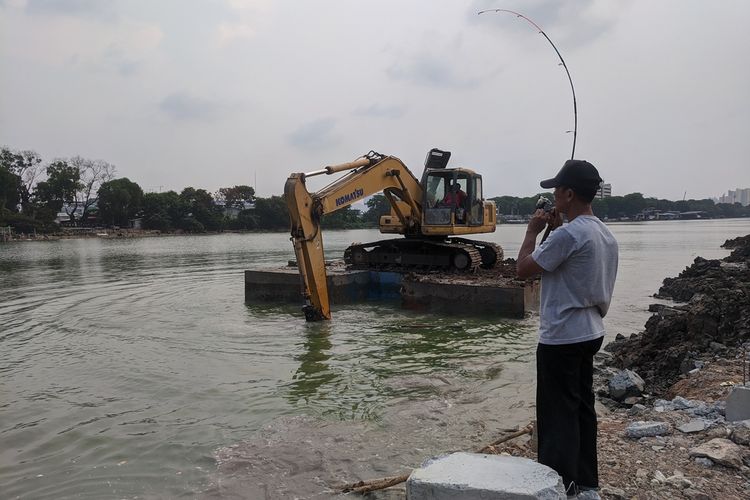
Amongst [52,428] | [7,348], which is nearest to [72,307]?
[7,348]

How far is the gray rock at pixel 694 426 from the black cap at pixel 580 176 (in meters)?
2.28

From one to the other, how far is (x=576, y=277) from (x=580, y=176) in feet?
1.96

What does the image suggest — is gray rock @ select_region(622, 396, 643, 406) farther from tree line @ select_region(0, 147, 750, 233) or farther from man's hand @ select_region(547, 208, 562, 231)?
→ tree line @ select_region(0, 147, 750, 233)

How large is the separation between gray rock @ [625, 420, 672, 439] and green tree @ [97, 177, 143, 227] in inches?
3494

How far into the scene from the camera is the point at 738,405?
439cm

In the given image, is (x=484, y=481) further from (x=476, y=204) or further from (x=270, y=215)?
(x=270, y=215)

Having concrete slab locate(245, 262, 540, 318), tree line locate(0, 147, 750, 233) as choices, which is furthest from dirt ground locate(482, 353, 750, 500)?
tree line locate(0, 147, 750, 233)

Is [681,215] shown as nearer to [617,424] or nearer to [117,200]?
[117,200]

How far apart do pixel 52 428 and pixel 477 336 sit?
688 cm

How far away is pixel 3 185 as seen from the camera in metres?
Answer: 74.2

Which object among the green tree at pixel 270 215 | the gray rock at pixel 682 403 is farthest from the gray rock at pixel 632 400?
the green tree at pixel 270 215

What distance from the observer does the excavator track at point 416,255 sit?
15.9m

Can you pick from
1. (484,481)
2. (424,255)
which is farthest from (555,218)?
(424,255)

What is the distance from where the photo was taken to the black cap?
11.1ft
